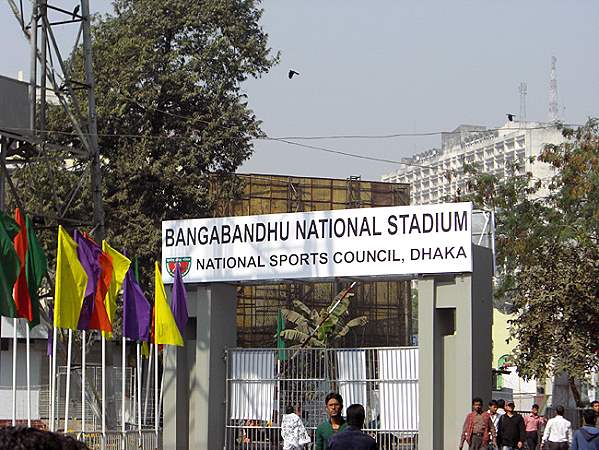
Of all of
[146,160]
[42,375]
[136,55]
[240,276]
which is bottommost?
[42,375]

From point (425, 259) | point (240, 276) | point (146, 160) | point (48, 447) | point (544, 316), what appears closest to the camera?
point (48, 447)

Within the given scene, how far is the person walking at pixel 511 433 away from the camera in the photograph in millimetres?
20562

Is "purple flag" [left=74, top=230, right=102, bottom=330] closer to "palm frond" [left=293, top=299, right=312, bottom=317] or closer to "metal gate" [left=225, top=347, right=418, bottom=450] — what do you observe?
"metal gate" [left=225, top=347, right=418, bottom=450]

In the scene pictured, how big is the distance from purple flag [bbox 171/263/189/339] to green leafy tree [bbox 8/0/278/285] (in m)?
10.5

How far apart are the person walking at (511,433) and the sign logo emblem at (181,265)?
684 cm

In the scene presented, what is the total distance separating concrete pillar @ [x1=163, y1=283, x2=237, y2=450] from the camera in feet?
75.3

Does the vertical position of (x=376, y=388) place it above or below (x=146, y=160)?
below

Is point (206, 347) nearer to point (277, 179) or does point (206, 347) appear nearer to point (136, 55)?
point (136, 55)

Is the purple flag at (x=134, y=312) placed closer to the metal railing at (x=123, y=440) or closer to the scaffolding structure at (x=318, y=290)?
the metal railing at (x=123, y=440)

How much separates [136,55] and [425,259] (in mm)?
16425

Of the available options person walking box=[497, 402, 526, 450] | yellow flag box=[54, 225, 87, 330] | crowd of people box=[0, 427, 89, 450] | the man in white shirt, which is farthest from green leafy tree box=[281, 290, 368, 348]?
crowd of people box=[0, 427, 89, 450]

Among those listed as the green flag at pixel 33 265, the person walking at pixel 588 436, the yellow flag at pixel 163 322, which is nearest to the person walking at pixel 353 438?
the person walking at pixel 588 436

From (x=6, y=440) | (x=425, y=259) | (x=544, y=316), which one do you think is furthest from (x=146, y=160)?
(x=6, y=440)

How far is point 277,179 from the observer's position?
51469mm
